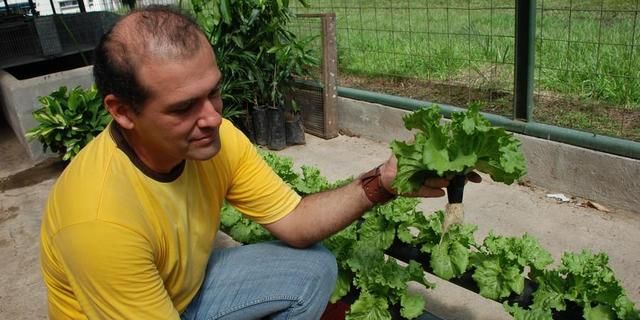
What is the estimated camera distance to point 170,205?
1.73 meters

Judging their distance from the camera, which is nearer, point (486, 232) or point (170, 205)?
point (170, 205)

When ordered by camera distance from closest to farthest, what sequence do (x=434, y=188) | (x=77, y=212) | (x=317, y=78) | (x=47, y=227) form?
(x=77, y=212)
(x=47, y=227)
(x=434, y=188)
(x=317, y=78)

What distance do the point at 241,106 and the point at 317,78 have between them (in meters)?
0.79

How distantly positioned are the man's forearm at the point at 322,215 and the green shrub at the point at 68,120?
3577 millimetres

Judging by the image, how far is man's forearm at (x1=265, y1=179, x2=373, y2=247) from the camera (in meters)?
1.97

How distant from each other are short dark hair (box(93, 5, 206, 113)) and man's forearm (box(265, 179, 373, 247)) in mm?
763

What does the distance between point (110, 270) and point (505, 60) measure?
3819 mm

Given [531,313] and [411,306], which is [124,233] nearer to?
[411,306]

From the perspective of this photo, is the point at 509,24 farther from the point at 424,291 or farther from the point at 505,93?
the point at 424,291

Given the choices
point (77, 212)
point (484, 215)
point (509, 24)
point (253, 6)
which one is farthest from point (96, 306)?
point (509, 24)

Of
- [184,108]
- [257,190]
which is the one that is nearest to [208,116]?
[184,108]

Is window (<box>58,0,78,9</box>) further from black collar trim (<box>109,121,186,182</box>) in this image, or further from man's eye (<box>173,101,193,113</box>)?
man's eye (<box>173,101,193,113</box>)

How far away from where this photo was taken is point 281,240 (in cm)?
219

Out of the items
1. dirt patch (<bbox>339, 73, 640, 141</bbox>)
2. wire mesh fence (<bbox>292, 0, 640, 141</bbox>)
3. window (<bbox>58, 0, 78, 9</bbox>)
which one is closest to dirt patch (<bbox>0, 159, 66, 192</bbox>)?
wire mesh fence (<bbox>292, 0, 640, 141</bbox>)
